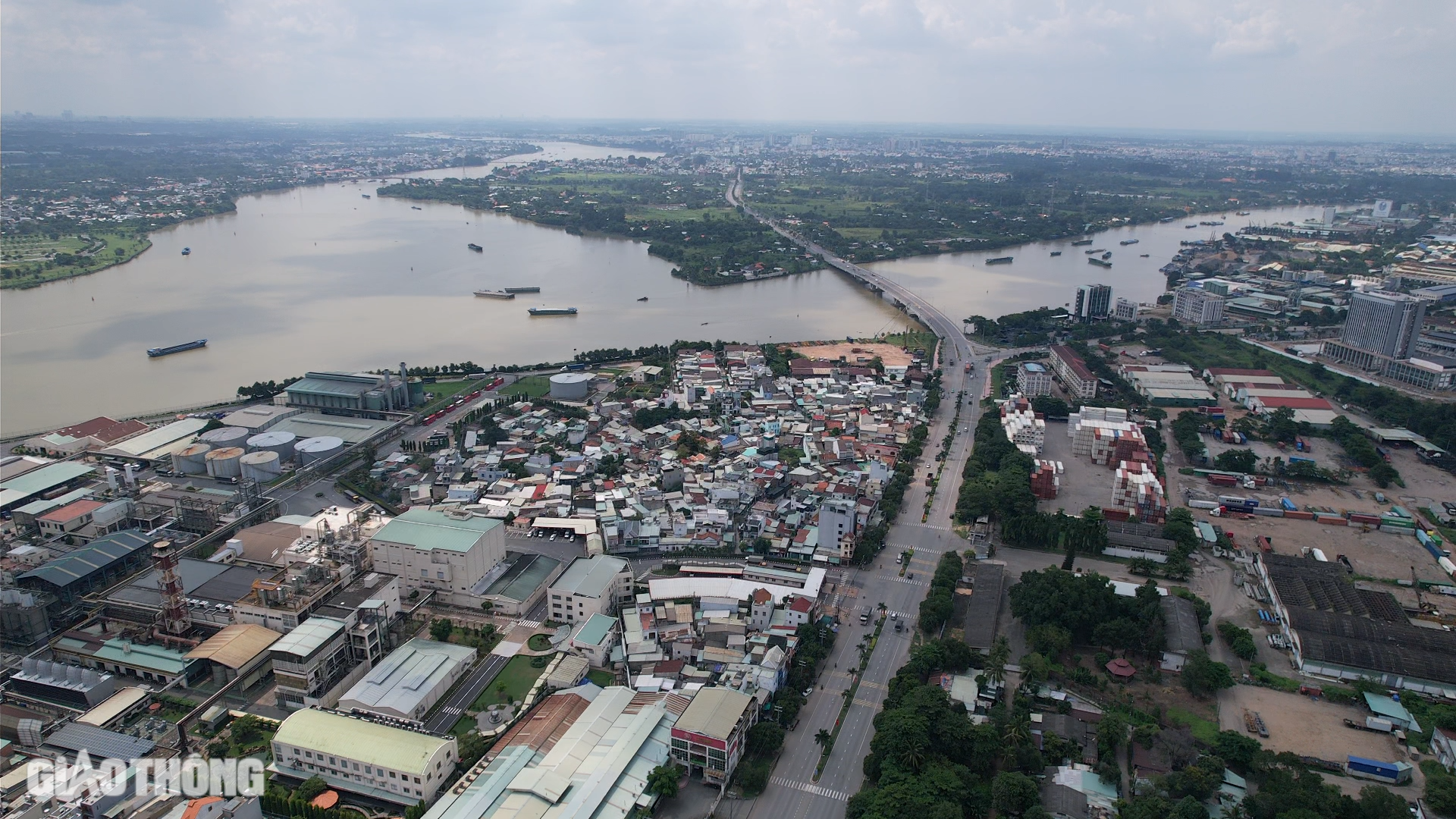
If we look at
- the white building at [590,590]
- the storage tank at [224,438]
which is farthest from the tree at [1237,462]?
the storage tank at [224,438]

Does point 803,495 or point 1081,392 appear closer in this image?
point 803,495

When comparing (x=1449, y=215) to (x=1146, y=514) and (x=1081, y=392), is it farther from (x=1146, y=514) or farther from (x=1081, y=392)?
(x=1146, y=514)

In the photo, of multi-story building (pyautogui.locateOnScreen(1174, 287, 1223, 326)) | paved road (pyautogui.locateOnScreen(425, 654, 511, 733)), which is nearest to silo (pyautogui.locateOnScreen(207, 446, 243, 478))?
paved road (pyautogui.locateOnScreen(425, 654, 511, 733))

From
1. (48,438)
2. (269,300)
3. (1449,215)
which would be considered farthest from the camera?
(1449,215)

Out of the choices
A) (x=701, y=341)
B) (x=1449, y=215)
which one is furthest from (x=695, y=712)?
(x=1449, y=215)

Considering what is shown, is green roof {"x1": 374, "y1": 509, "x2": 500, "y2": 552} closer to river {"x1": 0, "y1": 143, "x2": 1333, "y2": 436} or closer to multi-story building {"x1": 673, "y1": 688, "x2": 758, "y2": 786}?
multi-story building {"x1": 673, "y1": 688, "x2": 758, "y2": 786}

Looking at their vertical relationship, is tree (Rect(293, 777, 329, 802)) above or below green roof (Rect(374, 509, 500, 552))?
below
